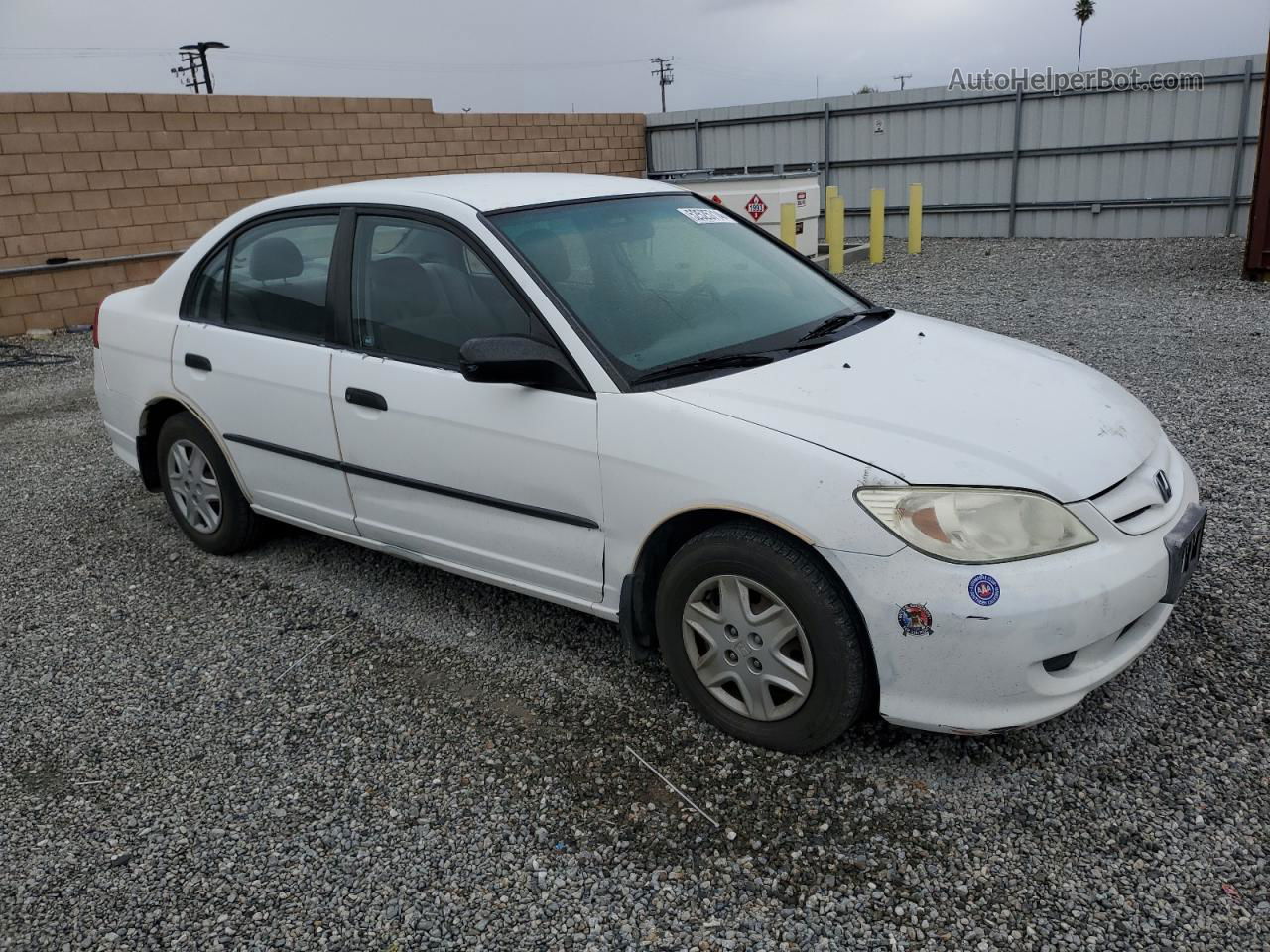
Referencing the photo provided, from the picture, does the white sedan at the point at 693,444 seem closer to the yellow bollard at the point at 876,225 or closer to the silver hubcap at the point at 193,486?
the silver hubcap at the point at 193,486

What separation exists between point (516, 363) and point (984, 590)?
1492 millimetres

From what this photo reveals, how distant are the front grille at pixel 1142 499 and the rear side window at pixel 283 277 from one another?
2751mm

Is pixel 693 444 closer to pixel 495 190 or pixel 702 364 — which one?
pixel 702 364

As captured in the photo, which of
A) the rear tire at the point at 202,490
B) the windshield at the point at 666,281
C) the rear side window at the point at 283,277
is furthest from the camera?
the rear tire at the point at 202,490

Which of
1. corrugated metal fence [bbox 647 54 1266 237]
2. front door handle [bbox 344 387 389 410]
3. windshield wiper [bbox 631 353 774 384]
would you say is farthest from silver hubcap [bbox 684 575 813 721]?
corrugated metal fence [bbox 647 54 1266 237]

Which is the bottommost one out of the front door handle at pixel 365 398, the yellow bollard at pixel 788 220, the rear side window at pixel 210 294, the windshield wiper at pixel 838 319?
the yellow bollard at pixel 788 220

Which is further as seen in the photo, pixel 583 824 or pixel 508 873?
pixel 583 824

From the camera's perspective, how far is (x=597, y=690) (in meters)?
3.34

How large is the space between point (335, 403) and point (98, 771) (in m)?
1.44

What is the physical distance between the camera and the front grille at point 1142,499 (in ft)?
8.66

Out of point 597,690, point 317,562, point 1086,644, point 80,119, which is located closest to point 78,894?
point 597,690

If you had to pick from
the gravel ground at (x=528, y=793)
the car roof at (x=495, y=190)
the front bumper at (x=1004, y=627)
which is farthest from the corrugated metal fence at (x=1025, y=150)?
the front bumper at (x=1004, y=627)

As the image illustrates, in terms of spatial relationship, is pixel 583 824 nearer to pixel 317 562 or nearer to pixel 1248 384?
pixel 317 562

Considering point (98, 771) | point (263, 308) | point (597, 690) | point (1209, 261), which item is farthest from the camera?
point (1209, 261)
